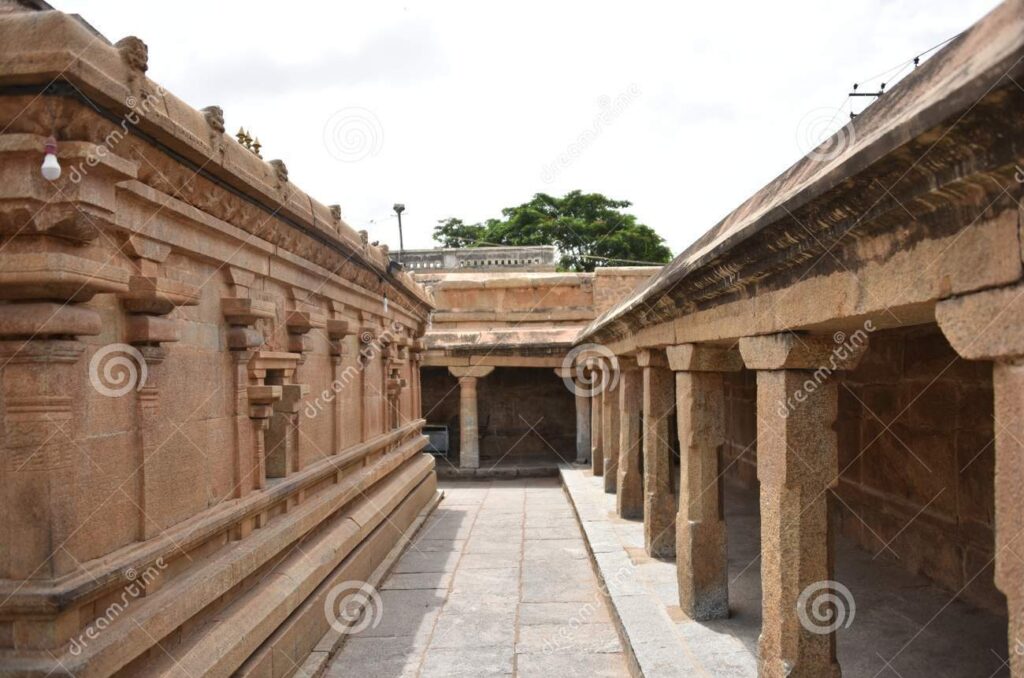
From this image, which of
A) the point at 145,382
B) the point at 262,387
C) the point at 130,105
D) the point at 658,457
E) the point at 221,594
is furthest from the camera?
the point at 658,457

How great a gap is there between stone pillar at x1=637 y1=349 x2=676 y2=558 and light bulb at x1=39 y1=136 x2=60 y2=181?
16.6 ft

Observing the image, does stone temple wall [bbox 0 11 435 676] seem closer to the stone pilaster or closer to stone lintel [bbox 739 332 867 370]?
→ stone lintel [bbox 739 332 867 370]

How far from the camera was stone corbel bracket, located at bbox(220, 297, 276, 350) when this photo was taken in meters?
4.53

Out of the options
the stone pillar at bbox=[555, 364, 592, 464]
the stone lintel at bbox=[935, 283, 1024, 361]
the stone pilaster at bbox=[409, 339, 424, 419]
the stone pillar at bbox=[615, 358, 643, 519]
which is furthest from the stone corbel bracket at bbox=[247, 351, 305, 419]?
the stone pillar at bbox=[555, 364, 592, 464]

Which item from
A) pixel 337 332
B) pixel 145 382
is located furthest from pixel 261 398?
pixel 337 332

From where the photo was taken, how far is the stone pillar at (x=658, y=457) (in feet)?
22.4

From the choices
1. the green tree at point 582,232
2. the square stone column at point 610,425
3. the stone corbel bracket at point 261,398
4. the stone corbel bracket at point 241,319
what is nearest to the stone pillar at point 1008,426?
the stone corbel bracket at point 241,319

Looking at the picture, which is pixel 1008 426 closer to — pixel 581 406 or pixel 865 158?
pixel 865 158

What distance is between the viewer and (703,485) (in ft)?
17.3

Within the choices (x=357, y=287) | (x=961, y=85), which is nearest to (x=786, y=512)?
(x=961, y=85)

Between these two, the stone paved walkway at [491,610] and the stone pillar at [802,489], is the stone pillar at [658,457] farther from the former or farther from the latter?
the stone pillar at [802,489]

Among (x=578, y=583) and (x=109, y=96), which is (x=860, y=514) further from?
(x=109, y=96)

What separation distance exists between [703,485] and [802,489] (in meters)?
1.67

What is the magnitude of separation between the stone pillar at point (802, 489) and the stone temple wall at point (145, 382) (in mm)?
2872
